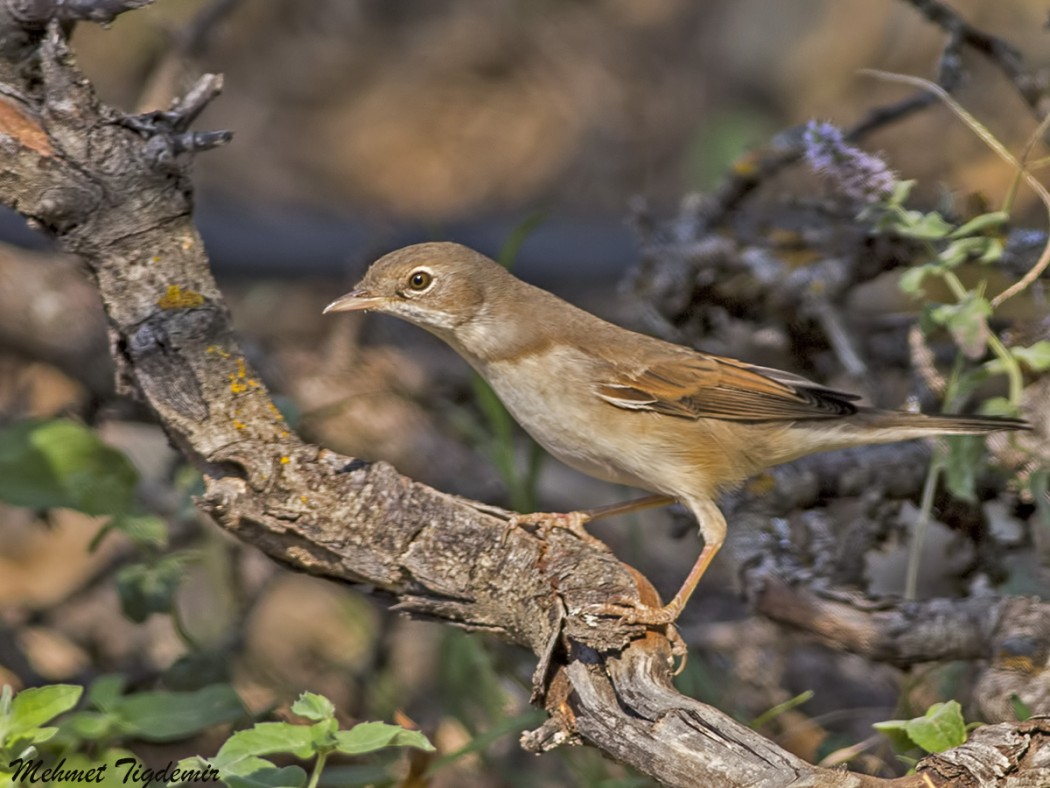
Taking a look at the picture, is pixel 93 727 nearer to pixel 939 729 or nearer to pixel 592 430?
pixel 592 430

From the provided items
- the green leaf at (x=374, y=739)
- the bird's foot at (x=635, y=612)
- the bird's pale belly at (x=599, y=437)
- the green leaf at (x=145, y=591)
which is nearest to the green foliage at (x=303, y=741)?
the green leaf at (x=374, y=739)

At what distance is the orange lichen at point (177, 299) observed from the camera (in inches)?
132

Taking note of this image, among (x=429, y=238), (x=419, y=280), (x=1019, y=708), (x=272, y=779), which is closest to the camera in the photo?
(x=272, y=779)

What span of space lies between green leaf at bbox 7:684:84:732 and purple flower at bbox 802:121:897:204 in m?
2.56

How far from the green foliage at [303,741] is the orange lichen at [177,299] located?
1130 mm

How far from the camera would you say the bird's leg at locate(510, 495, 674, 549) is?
140 inches

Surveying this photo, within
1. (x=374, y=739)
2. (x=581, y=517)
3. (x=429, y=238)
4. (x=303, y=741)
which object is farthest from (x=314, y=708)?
(x=429, y=238)

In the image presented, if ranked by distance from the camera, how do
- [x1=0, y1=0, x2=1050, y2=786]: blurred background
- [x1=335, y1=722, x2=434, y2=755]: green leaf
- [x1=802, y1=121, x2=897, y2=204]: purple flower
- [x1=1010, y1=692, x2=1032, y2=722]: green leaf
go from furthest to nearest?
1. [x1=0, y1=0, x2=1050, y2=786]: blurred background
2. [x1=802, y1=121, x2=897, y2=204]: purple flower
3. [x1=1010, y1=692, x2=1032, y2=722]: green leaf
4. [x1=335, y1=722, x2=434, y2=755]: green leaf

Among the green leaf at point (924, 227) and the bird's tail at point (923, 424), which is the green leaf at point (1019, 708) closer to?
the bird's tail at point (923, 424)

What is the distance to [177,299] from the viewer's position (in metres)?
3.36

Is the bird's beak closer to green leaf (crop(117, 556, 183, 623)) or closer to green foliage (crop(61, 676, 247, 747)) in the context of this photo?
green leaf (crop(117, 556, 183, 623))

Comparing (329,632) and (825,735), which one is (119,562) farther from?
(825,735)

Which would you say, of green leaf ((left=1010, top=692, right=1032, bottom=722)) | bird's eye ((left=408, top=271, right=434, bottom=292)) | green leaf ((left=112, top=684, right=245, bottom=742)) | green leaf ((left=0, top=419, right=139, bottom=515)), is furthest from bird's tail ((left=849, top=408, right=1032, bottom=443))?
green leaf ((left=0, top=419, right=139, bottom=515))

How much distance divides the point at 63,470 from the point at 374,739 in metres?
1.72
